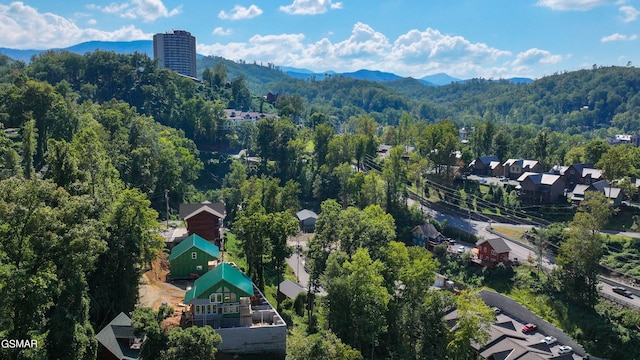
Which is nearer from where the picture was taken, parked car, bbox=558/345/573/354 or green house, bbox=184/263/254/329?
green house, bbox=184/263/254/329

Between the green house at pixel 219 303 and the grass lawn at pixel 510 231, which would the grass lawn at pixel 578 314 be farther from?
the green house at pixel 219 303

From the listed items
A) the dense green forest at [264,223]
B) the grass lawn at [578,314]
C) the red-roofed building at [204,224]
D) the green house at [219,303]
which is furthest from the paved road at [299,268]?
the grass lawn at [578,314]

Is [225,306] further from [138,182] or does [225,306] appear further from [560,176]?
[560,176]

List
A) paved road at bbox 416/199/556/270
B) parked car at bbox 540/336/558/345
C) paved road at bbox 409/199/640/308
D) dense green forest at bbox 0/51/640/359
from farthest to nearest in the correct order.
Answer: paved road at bbox 416/199/556/270 → paved road at bbox 409/199/640/308 → parked car at bbox 540/336/558/345 → dense green forest at bbox 0/51/640/359

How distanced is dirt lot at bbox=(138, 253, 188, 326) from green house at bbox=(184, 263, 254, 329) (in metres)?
1.59

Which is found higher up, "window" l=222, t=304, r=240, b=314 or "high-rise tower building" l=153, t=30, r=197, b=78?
"high-rise tower building" l=153, t=30, r=197, b=78

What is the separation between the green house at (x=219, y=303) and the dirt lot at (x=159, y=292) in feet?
5.23

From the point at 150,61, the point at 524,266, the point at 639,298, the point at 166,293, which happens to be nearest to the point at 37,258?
the point at 166,293

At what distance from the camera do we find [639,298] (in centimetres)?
3997

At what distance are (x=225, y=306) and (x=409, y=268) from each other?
40.2 feet

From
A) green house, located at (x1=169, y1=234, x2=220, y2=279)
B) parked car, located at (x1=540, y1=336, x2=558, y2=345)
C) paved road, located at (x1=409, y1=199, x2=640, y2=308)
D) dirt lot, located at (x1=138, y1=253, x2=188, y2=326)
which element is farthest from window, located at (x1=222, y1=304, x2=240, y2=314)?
paved road, located at (x1=409, y1=199, x2=640, y2=308)

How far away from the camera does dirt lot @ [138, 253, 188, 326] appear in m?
29.8

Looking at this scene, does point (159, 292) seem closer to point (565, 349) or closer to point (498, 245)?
point (565, 349)

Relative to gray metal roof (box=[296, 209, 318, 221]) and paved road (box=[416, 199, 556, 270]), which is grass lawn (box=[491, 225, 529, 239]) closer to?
paved road (box=[416, 199, 556, 270])
